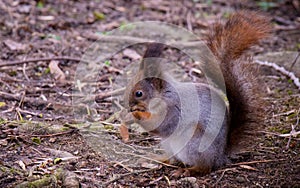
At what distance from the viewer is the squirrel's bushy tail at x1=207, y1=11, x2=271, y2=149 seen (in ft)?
9.98

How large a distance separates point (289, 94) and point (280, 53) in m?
0.92

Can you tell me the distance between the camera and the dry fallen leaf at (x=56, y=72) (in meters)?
4.23

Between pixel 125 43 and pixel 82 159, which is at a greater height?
pixel 125 43

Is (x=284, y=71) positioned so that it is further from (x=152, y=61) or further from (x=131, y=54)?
(x=152, y=61)

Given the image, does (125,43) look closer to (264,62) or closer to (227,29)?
(264,62)

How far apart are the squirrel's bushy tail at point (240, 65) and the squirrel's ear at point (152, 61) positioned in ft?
1.32

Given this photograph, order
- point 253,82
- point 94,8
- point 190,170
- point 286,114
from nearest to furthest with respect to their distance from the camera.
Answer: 1. point 190,170
2. point 253,82
3. point 286,114
4. point 94,8

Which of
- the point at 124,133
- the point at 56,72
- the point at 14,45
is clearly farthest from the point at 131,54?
the point at 124,133

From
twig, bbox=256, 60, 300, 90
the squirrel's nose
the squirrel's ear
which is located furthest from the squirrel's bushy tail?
twig, bbox=256, 60, 300, 90

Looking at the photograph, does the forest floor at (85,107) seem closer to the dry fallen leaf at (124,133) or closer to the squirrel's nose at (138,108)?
the dry fallen leaf at (124,133)

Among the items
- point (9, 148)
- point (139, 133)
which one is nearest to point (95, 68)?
point (139, 133)

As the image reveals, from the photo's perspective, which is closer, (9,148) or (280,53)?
(9,148)

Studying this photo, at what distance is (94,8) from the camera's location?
5.84 metres

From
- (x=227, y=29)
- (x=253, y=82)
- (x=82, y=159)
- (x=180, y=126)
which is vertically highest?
(x=227, y=29)
